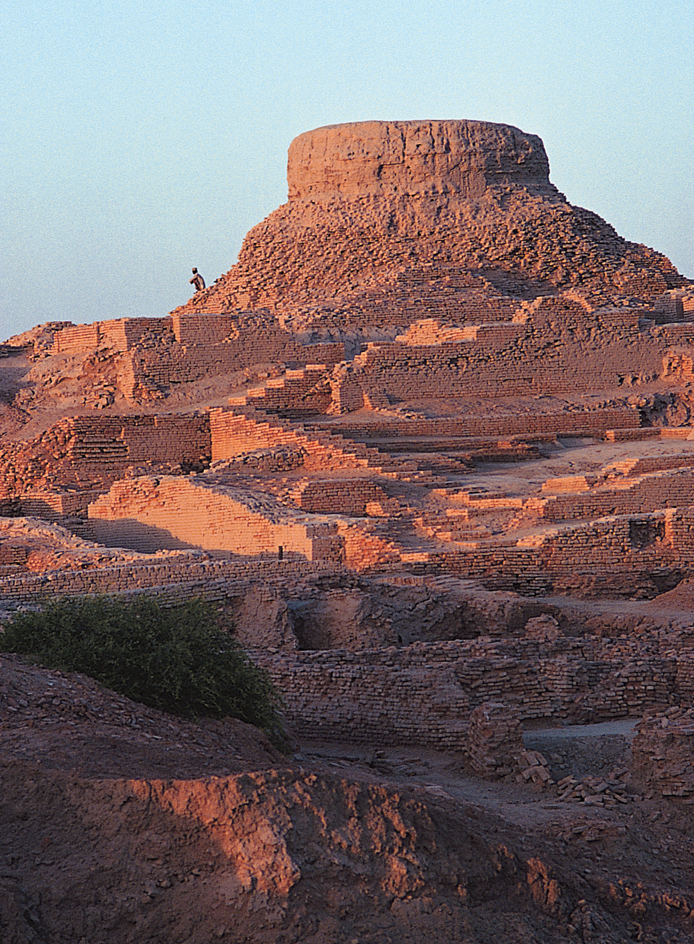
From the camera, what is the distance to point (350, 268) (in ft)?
118

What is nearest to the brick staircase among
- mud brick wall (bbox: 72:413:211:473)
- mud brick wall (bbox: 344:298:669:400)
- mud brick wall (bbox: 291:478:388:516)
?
mud brick wall (bbox: 72:413:211:473)

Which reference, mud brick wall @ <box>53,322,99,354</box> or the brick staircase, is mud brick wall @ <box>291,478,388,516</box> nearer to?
the brick staircase

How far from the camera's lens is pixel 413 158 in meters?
37.2

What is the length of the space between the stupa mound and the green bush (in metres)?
22.3

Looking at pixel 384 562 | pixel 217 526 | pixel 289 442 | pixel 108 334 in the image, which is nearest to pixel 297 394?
pixel 289 442

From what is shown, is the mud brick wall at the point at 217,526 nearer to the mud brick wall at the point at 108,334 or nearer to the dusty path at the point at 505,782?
the dusty path at the point at 505,782

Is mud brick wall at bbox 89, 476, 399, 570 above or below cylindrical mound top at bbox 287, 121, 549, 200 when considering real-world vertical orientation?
below

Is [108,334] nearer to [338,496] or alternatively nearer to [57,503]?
[57,503]

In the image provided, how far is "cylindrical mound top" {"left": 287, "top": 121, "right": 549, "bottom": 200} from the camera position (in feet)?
122

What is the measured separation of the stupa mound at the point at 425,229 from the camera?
35594mm

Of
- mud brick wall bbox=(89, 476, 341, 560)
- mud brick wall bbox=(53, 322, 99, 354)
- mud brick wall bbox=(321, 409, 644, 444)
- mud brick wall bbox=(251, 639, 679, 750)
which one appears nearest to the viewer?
mud brick wall bbox=(251, 639, 679, 750)

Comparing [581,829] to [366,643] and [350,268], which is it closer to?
[366,643]

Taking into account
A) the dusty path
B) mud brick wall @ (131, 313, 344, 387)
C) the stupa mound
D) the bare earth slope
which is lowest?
the dusty path

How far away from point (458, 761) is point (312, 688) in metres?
1.54
